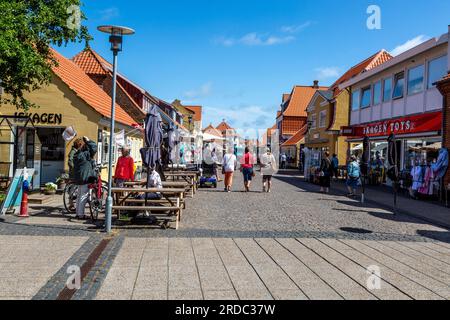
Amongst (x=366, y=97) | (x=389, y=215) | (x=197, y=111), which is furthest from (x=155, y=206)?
(x=197, y=111)

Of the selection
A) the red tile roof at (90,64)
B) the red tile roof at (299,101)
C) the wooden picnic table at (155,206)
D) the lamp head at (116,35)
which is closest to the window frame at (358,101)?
the red tile roof at (90,64)

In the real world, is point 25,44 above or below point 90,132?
above

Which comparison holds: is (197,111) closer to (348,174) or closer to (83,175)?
(348,174)

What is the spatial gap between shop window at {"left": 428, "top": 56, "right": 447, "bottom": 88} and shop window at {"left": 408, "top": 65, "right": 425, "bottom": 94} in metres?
0.61

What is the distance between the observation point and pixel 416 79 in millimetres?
21547

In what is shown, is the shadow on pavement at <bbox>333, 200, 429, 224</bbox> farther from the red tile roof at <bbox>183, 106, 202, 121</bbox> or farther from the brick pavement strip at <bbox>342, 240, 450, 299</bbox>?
the red tile roof at <bbox>183, 106, 202, 121</bbox>

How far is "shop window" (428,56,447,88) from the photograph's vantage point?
19.1 meters

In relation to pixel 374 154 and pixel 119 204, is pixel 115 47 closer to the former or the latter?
pixel 119 204

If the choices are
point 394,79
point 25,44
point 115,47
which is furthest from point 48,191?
point 394,79

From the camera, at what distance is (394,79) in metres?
24.1

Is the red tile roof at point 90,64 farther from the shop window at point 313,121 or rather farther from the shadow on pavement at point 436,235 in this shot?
the shadow on pavement at point 436,235

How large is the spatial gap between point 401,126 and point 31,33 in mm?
17529

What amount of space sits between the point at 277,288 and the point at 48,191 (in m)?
11.0

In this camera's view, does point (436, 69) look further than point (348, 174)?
Yes
